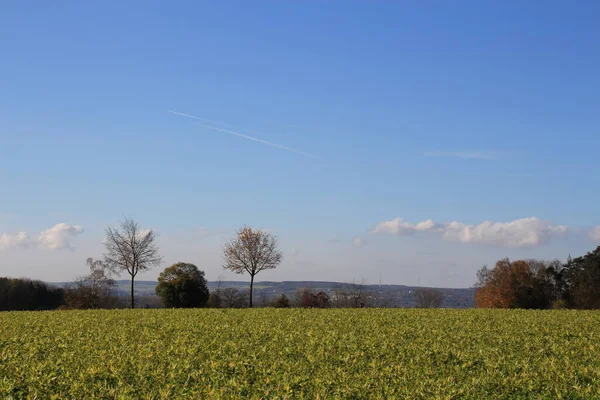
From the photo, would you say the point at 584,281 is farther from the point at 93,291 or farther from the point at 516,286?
the point at 93,291

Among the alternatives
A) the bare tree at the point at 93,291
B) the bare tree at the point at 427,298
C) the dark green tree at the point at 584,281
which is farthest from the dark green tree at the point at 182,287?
the bare tree at the point at 427,298

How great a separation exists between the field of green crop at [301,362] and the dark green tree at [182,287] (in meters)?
38.9

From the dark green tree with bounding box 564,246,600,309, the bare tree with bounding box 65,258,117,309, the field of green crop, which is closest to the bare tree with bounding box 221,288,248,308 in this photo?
the bare tree with bounding box 65,258,117,309

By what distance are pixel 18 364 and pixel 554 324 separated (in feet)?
83.0

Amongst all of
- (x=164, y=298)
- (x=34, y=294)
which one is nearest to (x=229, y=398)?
(x=164, y=298)

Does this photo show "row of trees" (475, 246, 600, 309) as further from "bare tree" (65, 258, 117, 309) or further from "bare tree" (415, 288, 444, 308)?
"bare tree" (65, 258, 117, 309)

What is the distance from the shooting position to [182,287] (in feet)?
214

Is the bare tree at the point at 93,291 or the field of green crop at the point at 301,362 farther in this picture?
the bare tree at the point at 93,291

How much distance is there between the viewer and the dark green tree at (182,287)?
6519 centimetres

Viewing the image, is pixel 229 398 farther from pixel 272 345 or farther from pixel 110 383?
pixel 272 345

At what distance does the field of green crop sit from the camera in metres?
12.7

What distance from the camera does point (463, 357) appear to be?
56.1 ft

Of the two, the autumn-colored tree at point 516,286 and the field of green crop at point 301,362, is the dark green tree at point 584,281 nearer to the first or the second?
the autumn-colored tree at point 516,286

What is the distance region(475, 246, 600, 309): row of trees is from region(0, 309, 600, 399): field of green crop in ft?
187
